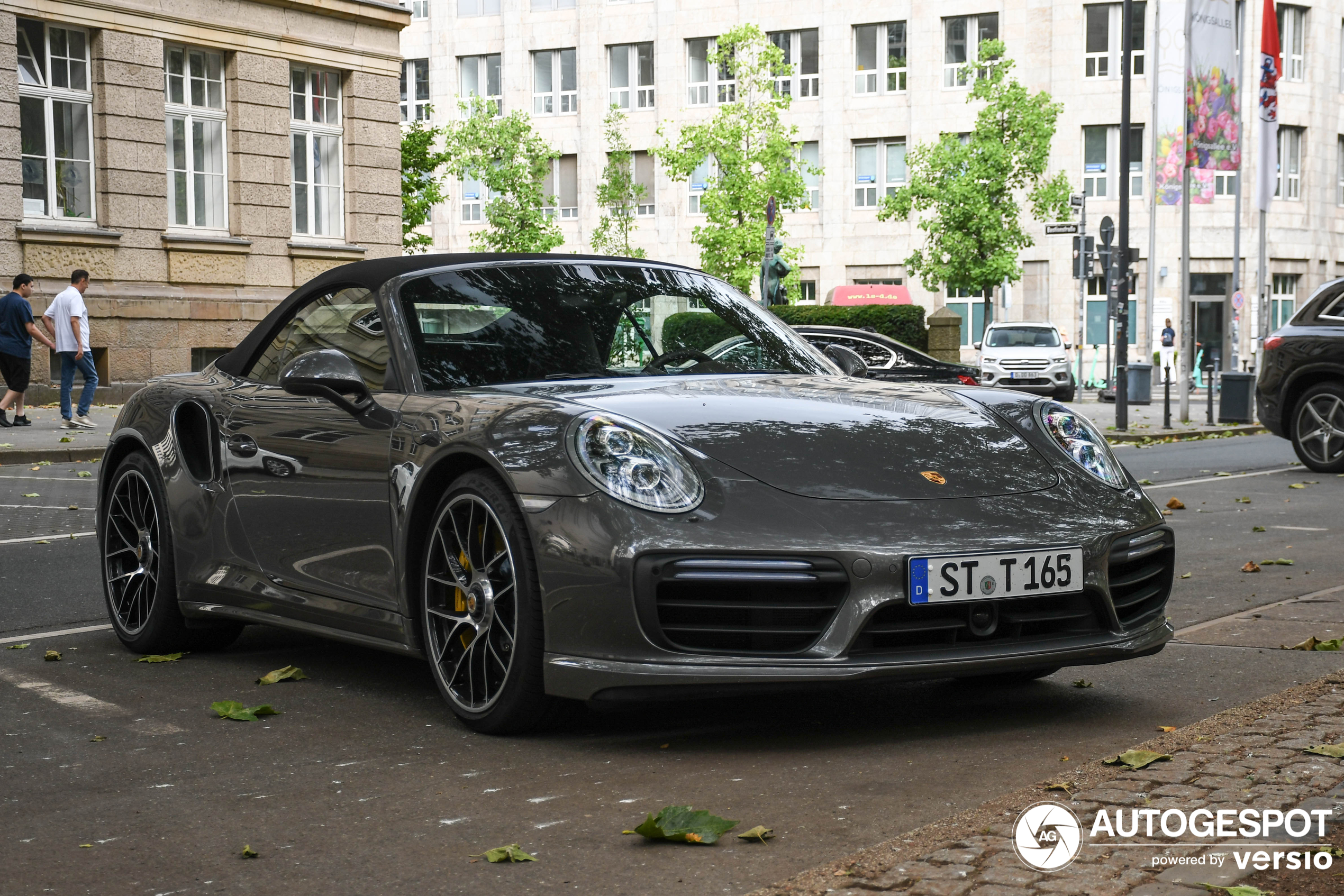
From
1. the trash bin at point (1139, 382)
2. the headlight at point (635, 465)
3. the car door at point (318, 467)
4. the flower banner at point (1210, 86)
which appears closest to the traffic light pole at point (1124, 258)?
the flower banner at point (1210, 86)

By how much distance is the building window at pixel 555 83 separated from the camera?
63062mm

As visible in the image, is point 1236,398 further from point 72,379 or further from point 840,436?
point 840,436

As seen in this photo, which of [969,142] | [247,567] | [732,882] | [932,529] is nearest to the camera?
[732,882]

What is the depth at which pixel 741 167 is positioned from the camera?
5075cm

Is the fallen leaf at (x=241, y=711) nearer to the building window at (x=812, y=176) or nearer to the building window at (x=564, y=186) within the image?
the building window at (x=812, y=176)

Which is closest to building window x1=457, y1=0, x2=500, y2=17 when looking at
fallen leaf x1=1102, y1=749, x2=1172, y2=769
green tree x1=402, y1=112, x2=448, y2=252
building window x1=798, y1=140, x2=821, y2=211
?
building window x1=798, y1=140, x2=821, y2=211

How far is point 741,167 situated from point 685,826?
48.0m

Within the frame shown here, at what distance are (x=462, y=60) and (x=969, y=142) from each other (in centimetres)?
2351

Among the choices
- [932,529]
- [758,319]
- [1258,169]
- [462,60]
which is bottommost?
[932,529]

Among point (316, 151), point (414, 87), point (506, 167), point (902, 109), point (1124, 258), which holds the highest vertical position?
point (414, 87)

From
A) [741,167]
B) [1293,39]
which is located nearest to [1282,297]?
[1293,39]

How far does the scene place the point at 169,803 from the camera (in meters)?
4.00

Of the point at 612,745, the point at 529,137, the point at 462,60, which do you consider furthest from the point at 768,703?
the point at 462,60

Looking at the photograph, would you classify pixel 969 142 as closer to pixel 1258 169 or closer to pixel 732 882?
pixel 1258 169
